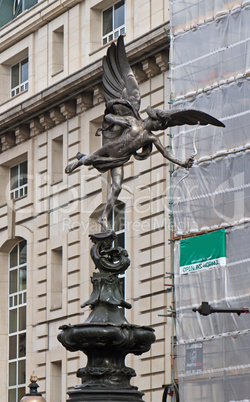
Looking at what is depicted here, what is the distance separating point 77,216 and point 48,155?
164 inches

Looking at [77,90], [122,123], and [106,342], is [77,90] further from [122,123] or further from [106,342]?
[106,342]

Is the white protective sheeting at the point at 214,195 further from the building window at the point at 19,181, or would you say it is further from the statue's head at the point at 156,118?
the statue's head at the point at 156,118

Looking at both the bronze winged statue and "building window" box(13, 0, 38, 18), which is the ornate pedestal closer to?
the bronze winged statue

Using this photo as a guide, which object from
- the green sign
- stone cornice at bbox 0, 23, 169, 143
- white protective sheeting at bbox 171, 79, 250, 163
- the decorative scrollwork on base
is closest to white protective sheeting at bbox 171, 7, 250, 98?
white protective sheeting at bbox 171, 79, 250, 163

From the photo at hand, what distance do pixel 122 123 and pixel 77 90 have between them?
34.4 metres

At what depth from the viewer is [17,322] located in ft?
178

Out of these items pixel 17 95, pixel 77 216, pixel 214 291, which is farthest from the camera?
pixel 17 95

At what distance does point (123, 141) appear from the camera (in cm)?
1555

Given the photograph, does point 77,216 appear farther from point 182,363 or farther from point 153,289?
point 182,363

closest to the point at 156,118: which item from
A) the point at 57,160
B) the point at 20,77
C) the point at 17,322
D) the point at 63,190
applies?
the point at 63,190

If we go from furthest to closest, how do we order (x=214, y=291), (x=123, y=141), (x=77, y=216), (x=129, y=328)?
(x=77, y=216) → (x=214, y=291) → (x=123, y=141) → (x=129, y=328)

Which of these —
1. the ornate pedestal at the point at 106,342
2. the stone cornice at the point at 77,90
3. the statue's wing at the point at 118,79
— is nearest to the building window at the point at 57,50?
the stone cornice at the point at 77,90

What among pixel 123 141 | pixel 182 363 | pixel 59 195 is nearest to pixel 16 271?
pixel 59 195

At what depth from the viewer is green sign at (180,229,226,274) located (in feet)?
126
